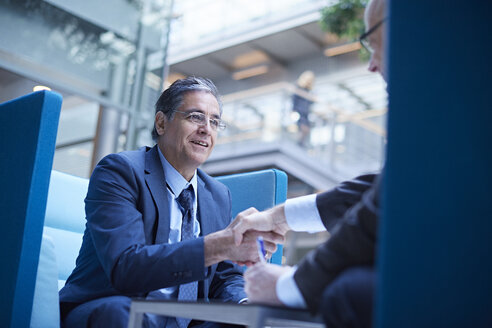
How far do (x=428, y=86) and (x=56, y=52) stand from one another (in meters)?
5.38

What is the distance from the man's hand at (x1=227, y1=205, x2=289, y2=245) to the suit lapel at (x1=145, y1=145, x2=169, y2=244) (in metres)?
0.37

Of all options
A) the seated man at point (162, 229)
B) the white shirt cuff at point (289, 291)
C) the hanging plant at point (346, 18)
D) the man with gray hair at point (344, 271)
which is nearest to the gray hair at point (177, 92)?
the seated man at point (162, 229)

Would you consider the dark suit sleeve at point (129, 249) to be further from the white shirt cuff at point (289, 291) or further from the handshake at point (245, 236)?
the white shirt cuff at point (289, 291)

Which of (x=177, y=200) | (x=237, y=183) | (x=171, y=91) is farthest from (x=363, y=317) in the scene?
(x=237, y=183)

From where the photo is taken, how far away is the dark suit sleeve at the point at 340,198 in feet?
4.63

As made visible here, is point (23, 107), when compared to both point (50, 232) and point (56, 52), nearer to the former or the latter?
point (50, 232)

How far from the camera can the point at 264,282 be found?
3.88ft

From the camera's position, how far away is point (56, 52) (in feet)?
18.3

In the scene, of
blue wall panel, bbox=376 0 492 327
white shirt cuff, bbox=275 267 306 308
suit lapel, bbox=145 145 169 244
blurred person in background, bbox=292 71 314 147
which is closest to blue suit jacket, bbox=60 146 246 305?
suit lapel, bbox=145 145 169 244

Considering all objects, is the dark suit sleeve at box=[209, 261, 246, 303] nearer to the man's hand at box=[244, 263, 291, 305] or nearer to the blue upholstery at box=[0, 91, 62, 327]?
the blue upholstery at box=[0, 91, 62, 327]

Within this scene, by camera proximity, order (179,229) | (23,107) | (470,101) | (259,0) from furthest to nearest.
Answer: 1. (259,0)
2. (179,229)
3. (23,107)
4. (470,101)

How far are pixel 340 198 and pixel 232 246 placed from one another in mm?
393

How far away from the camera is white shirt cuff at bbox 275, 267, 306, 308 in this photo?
42.2 inches

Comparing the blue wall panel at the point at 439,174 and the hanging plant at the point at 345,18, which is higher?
the hanging plant at the point at 345,18
